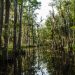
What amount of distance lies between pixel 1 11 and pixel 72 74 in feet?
37.1

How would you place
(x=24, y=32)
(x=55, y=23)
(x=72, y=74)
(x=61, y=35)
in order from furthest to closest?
(x=24, y=32)
(x=61, y=35)
(x=55, y=23)
(x=72, y=74)

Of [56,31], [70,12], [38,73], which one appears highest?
[70,12]

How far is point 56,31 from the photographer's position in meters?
47.2

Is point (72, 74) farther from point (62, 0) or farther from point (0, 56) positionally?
point (62, 0)

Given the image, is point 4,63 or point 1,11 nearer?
point 4,63

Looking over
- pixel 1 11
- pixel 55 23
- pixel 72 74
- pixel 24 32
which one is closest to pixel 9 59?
pixel 1 11

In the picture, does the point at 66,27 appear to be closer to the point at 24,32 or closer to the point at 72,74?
the point at 24,32

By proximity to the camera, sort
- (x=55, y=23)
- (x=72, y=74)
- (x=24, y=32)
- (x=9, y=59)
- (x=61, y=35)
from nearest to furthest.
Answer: (x=72, y=74) → (x=9, y=59) → (x=55, y=23) → (x=61, y=35) → (x=24, y=32)

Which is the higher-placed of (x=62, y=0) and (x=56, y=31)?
(x=62, y=0)

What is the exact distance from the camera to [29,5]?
47.7 meters

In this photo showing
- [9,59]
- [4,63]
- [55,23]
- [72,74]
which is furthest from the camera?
[55,23]

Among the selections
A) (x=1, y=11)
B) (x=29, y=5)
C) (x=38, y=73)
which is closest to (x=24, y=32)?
(x=29, y=5)

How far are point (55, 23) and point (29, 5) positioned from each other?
6.10 meters

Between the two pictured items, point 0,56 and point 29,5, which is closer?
point 0,56
